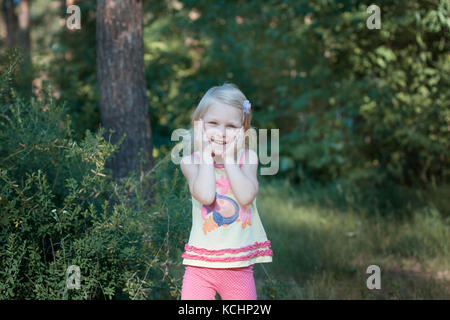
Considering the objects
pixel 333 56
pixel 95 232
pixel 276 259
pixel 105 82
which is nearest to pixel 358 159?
pixel 333 56

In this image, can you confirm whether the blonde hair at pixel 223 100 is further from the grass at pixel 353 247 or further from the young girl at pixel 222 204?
the grass at pixel 353 247

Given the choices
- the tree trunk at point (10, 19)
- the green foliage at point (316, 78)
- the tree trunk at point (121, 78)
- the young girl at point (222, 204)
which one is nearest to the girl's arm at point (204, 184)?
the young girl at point (222, 204)

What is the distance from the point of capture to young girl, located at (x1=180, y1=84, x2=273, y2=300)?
215cm

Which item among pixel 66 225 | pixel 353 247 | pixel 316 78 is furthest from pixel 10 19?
pixel 66 225

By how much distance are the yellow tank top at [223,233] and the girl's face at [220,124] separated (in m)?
0.10

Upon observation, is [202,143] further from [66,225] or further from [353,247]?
[353,247]

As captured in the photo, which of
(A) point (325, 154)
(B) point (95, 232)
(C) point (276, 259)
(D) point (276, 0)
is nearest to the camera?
(B) point (95, 232)

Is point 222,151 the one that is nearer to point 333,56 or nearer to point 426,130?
point 426,130

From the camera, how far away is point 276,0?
22.3 ft

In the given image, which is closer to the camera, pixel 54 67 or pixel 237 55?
pixel 54 67

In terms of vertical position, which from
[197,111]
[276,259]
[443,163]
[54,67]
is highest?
[54,67]

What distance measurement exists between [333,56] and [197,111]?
5.54m

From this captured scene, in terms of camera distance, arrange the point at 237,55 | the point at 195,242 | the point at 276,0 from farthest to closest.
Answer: the point at 237,55 < the point at 276,0 < the point at 195,242

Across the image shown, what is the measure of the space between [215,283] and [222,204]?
34 centimetres
